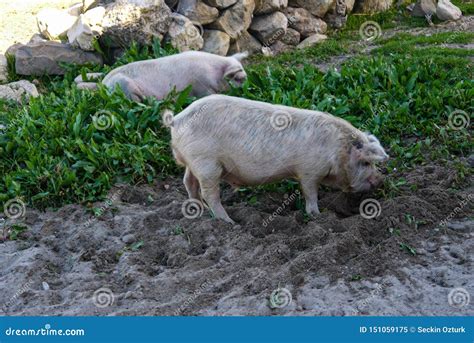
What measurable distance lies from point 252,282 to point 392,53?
695 centimetres

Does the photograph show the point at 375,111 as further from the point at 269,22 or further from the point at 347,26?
the point at 347,26

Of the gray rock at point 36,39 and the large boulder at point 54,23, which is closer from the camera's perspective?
the gray rock at point 36,39

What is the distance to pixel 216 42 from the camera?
38.1 ft

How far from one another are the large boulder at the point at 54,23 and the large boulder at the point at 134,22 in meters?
1.28

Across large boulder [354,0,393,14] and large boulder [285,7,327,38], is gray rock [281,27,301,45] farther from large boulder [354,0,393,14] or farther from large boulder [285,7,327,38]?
large boulder [354,0,393,14]

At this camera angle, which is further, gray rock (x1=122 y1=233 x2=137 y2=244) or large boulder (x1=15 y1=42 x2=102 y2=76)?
large boulder (x1=15 y1=42 x2=102 y2=76)

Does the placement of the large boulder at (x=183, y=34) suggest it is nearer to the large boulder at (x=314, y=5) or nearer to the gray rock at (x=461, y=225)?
the large boulder at (x=314, y=5)

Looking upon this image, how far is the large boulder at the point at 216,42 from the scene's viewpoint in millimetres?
11578

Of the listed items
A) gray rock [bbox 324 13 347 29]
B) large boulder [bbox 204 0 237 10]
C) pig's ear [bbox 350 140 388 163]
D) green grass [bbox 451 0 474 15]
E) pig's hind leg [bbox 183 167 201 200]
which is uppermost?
pig's ear [bbox 350 140 388 163]

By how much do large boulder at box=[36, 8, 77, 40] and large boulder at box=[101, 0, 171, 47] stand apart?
1.28 m

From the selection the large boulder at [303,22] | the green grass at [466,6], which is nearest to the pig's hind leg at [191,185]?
the large boulder at [303,22]

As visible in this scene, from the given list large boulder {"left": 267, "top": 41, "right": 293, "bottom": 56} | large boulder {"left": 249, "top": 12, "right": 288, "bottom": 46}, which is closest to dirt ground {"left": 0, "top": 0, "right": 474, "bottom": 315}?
large boulder {"left": 267, "top": 41, "right": 293, "bottom": 56}

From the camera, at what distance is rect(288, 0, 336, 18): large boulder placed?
1309 cm

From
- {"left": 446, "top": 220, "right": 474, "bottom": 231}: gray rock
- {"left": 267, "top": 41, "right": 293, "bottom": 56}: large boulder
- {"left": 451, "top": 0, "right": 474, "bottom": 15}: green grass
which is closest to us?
{"left": 446, "top": 220, "right": 474, "bottom": 231}: gray rock
